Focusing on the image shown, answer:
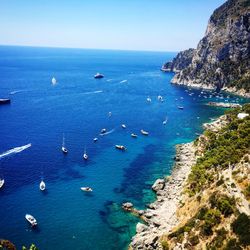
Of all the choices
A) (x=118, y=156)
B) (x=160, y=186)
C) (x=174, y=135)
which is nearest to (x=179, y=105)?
(x=174, y=135)

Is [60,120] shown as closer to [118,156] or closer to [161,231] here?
[118,156]

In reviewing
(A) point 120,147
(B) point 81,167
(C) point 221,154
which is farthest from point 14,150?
(C) point 221,154

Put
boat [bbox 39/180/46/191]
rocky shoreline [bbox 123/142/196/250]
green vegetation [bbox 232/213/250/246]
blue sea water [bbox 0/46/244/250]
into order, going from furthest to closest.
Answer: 1. boat [bbox 39/180/46/191]
2. blue sea water [bbox 0/46/244/250]
3. rocky shoreline [bbox 123/142/196/250]
4. green vegetation [bbox 232/213/250/246]

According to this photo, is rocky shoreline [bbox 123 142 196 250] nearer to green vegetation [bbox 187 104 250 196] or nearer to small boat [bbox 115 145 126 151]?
green vegetation [bbox 187 104 250 196]

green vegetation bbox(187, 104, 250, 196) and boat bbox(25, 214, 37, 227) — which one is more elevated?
green vegetation bbox(187, 104, 250, 196)

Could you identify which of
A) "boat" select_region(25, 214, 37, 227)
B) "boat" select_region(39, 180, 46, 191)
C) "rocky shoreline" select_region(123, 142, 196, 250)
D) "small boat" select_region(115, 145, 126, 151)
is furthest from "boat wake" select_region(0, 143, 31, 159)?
"rocky shoreline" select_region(123, 142, 196, 250)

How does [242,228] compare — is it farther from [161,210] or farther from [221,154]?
[221,154]
